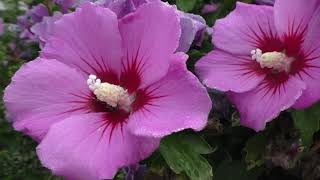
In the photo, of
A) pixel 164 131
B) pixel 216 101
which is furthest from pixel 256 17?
pixel 164 131

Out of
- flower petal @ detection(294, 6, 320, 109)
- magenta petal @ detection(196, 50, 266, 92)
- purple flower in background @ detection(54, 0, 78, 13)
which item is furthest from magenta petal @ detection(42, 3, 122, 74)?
purple flower in background @ detection(54, 0, 78, 13)

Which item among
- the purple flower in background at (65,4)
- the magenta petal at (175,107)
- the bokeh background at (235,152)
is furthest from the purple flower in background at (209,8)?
the magenta petal at (175,107)

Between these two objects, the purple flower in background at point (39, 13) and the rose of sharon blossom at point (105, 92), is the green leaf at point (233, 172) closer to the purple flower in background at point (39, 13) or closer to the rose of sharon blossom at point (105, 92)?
the rose of sharon blossom at point (105, 92)

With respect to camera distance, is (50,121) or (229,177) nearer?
(50,121)

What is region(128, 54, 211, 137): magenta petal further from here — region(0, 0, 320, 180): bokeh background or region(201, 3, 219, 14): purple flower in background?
region(201, 3, 219, 14): purple flower in background

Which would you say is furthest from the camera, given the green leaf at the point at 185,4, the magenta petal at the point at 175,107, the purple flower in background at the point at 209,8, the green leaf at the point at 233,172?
the purple flower in background at the point at 209,8

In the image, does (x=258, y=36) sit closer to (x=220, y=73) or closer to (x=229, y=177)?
(x=220, y=73)

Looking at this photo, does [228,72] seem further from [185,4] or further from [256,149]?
[185,4]
